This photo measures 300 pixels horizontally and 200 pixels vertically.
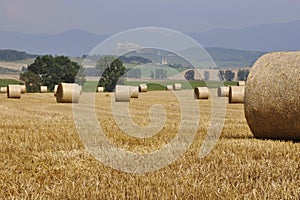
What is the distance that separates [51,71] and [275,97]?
8236 cm

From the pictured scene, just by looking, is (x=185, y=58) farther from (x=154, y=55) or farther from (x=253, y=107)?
(x=253, y=107)

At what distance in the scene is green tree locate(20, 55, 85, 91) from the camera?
85125 millimetres

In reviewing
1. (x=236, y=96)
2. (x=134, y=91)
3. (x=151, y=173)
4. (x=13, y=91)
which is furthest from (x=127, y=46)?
(x=13, y=91)

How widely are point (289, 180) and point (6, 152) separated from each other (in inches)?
155

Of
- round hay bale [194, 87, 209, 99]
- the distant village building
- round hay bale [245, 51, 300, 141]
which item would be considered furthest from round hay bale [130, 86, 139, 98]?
the distant village building

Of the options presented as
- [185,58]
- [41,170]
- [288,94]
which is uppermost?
[185,58]

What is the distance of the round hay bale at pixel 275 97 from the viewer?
895 cm

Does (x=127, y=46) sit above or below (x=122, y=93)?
above

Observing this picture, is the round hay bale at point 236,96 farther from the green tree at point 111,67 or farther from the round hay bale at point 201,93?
the green tree at point 111,67

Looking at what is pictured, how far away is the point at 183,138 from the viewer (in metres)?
8.68

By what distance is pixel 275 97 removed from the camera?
9234mm

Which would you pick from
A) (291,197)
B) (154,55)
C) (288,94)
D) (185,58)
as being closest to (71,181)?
(291,197)

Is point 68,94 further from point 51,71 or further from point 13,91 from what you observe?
point 51,71

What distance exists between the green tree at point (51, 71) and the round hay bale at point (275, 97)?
74012mm
